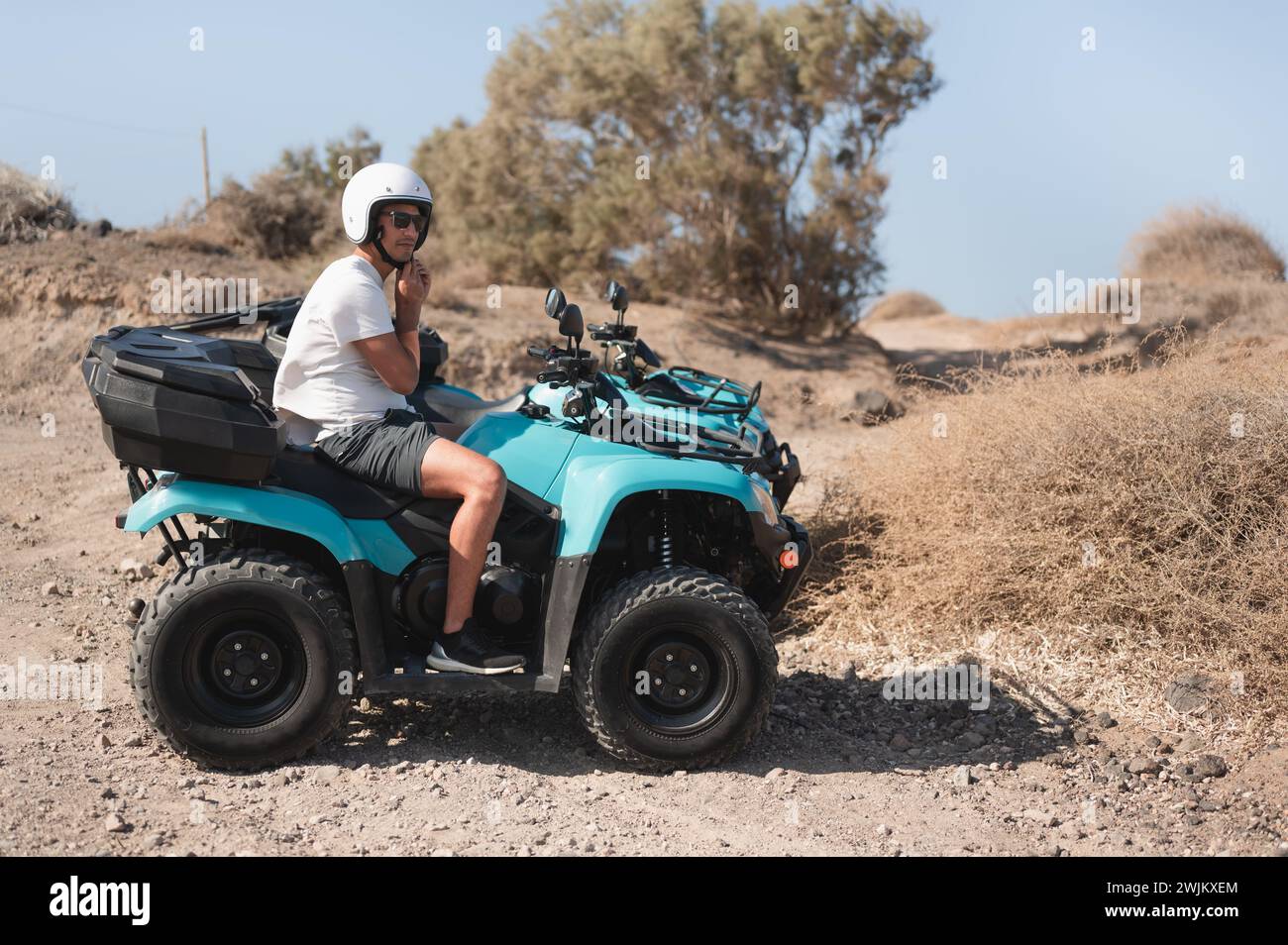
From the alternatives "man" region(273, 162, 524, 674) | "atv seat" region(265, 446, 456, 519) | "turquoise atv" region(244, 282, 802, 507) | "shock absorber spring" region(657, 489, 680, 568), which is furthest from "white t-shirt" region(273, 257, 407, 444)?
"shock absorber spring" region(657, 489, 680, 568)

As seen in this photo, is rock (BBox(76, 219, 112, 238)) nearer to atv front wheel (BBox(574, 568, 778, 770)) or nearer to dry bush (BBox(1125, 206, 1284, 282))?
atv front wheel (BBox(574, 568, 778, 770))

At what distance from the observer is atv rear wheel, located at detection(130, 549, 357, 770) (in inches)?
188

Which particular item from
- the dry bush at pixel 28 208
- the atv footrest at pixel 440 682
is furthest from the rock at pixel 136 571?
the dry bush at pixel 28 208

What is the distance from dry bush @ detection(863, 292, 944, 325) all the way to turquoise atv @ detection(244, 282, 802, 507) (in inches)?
843

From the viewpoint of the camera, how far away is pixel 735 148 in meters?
17.0

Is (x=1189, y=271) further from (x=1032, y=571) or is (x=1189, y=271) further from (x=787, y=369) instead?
(x=1032, y=571)

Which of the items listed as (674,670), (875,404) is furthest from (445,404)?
(875,404)

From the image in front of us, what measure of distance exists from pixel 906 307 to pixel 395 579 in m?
26.2

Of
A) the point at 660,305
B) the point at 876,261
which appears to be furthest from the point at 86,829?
the point at 876,261

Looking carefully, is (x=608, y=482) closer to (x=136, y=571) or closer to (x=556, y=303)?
(x=556, y=303)

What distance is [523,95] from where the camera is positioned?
1839 cm

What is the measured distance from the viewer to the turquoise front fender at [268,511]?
475cm

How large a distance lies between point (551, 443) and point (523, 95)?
14.2 meters

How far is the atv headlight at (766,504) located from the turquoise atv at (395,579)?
0.04 feet
